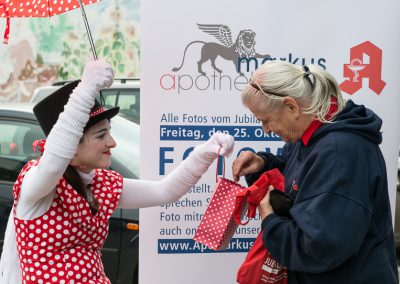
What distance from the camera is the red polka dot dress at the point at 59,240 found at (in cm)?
207

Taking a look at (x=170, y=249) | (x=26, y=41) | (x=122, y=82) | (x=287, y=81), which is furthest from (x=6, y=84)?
(x=287, y=81)

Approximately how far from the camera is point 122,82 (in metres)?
6.78

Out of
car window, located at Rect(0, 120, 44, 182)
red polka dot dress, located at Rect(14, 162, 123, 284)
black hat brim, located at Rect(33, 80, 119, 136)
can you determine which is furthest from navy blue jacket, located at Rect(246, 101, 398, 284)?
car window, located at Rect(0, 120, 44, 182)

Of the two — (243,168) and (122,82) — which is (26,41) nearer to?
(122,82)

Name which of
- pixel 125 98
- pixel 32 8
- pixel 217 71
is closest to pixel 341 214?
pixel 217 71

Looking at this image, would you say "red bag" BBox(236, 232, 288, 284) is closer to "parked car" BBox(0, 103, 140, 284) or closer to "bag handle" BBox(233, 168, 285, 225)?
"bag handle" BBox(233, 168, 285, 225)

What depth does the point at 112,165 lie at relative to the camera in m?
4.17

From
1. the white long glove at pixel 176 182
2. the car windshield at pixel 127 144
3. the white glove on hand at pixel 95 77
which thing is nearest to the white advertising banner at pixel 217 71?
the white long glove at pixel 176 182

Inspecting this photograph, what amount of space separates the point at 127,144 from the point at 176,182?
1932 mm

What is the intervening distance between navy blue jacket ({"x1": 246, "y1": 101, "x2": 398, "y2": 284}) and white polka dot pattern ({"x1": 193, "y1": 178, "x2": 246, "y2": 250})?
438mm

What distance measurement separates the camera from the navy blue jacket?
1.83m

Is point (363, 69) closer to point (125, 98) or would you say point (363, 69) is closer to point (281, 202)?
point (281, 202)

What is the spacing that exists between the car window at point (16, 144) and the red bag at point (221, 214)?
2.37m

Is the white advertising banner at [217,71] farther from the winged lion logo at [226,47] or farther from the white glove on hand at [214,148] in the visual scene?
the white glove on hand at [214,148]
